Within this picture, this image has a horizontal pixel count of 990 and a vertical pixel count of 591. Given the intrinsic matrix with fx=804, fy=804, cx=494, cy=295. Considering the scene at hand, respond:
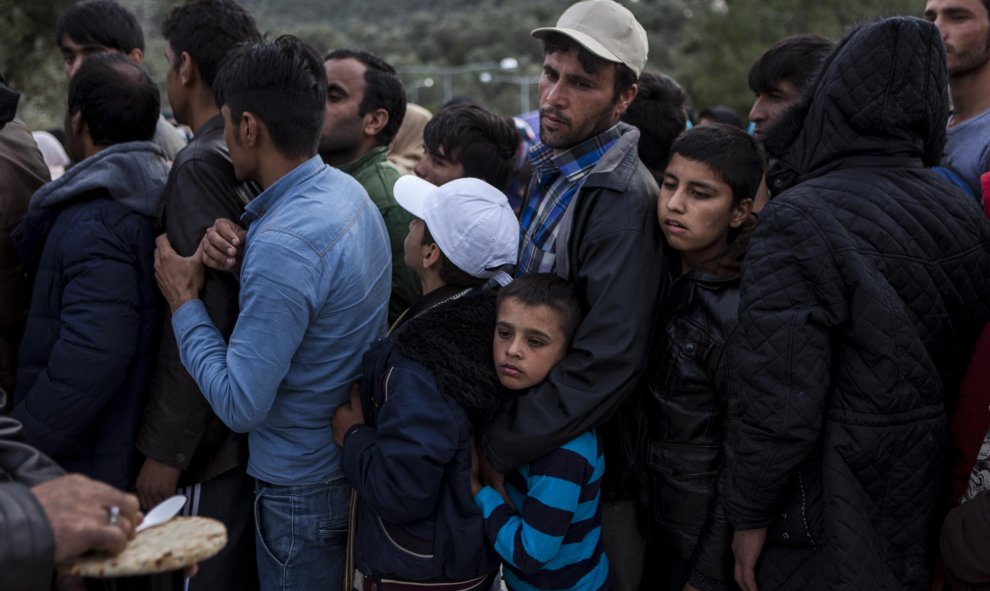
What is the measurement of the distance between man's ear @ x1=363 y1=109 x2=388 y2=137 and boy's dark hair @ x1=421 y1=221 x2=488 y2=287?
1437 millimetres

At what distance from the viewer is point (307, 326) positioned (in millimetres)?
2490

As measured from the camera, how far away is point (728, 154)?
2631 mm

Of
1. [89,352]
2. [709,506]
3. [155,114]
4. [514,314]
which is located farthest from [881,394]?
[155,114]

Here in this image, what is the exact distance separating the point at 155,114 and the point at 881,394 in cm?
267

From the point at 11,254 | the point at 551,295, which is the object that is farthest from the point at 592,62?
the point at 11,254

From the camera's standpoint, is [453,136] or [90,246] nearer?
[90,246]

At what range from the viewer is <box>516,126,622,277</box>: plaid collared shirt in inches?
113

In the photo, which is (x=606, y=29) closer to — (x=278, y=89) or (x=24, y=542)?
(x=278, y=89)

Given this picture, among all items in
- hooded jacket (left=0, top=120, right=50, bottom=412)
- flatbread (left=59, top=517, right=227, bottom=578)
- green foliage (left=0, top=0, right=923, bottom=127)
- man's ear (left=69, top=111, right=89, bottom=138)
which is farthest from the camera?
green foliage (left=0, top=0, right=923, bottom=127)

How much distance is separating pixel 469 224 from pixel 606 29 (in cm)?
88

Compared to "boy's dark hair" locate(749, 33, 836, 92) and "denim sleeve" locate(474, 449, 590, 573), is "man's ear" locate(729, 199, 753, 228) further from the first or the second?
"boy's dark hair" locate(749, 33, 836, 92)

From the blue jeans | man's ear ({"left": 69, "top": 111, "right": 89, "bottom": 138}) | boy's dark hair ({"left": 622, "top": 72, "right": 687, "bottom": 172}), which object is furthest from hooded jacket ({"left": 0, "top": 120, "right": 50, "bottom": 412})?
boy's dark hair ({"left": 622, "top": 72, "right": 687, "bottom": 172})

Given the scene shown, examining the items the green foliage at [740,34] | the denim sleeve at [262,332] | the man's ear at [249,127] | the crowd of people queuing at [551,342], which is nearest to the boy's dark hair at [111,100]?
the crowd of people queuing at [551,342]

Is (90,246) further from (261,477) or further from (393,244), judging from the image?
(393,244)
